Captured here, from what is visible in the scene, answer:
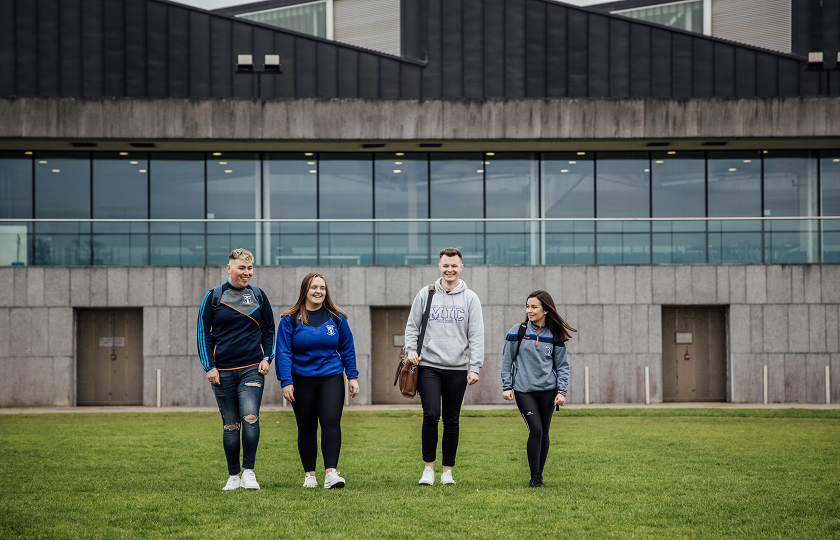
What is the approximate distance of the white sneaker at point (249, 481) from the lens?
6785 millimetres

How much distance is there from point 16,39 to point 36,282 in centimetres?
633

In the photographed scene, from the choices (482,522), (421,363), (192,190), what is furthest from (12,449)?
(192,190)

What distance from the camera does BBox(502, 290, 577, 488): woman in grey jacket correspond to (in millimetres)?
7129

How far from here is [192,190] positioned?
2081 cm

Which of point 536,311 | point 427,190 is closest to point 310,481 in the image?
point 536,311

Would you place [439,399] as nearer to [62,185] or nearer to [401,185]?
[401,185]

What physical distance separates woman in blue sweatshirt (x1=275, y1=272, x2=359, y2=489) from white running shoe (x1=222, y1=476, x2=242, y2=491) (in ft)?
1.83

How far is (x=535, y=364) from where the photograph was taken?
23.6ft

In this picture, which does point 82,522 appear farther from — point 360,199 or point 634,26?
point 634,26

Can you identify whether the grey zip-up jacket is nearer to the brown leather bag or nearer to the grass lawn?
the brown leather bag

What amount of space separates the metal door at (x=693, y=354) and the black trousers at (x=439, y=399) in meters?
14.0

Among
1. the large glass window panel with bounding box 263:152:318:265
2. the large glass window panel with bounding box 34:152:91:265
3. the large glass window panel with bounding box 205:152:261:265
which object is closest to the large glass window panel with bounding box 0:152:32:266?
the large glass window panel with bounding box 34:152:91:265

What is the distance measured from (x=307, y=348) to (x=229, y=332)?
66 cm

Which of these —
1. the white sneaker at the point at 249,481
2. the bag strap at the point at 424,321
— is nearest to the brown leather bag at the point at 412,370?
the bag strap at the point at 424,321
